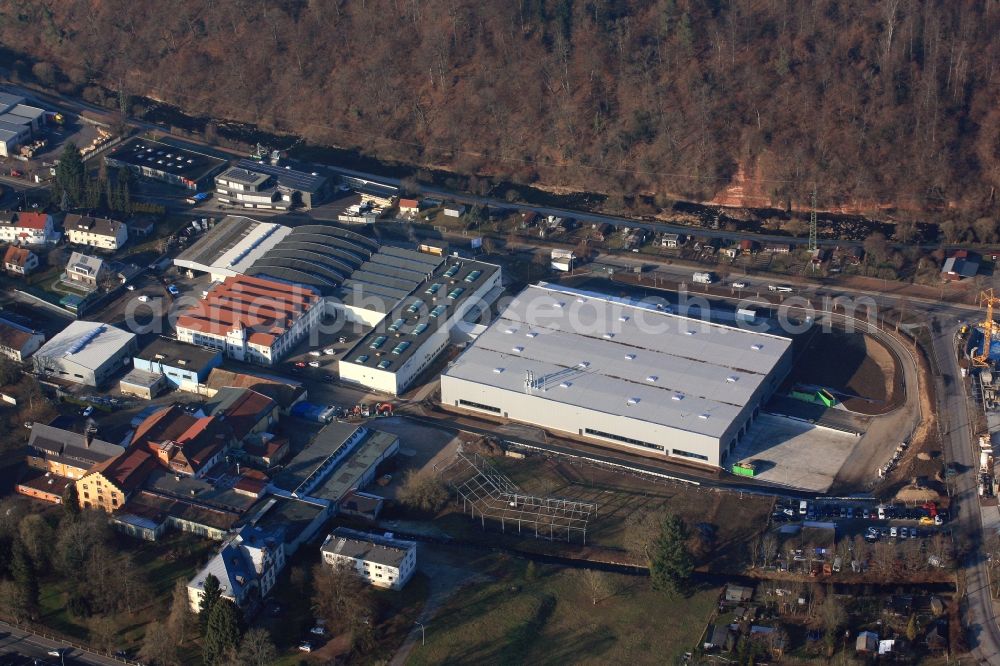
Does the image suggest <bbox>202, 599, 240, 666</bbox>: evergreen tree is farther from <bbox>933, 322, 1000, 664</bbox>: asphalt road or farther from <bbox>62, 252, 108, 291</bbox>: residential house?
<bbox>62, 252, 108, 291</bbox>: residential house

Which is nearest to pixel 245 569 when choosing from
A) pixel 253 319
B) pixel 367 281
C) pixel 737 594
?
pixel 737 594

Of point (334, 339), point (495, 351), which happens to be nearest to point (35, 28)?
point (334, 339)

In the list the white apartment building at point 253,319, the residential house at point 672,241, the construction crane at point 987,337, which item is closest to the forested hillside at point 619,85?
the residential house at point 672,241

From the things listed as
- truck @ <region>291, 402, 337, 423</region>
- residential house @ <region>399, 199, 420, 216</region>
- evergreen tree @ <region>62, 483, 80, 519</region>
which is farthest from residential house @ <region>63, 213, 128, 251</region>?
evergreen tree @ <region>62, 483, 80, 519</region>

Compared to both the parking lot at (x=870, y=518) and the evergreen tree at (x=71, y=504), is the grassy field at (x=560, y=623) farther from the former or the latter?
the evergreen tree at (x=71, y=504)

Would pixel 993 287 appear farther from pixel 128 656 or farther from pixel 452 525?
pixel 128 656

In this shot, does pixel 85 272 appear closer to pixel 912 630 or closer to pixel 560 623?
pixel 560 623
